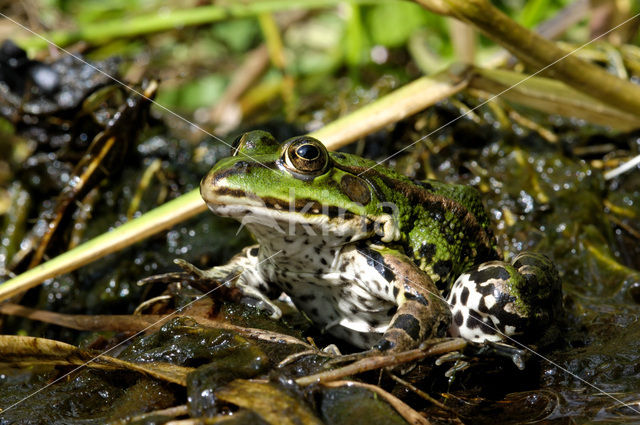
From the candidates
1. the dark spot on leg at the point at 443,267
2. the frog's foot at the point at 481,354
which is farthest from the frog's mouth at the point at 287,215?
the frog's foot at the point at 481,354

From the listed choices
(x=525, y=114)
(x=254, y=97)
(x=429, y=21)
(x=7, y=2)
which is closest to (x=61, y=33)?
(x=7, y=2)

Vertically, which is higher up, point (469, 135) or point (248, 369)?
point (469, 135)

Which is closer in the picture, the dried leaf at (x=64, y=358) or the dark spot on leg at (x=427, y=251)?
the dried leaf at (x=64, y=358)

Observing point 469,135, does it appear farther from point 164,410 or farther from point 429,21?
point 164,410

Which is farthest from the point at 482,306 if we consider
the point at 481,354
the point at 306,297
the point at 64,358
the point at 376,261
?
the point at 64,358

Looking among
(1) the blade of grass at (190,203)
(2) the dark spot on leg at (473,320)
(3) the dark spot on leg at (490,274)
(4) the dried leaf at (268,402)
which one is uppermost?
(1) the blade of grass at (190,203)

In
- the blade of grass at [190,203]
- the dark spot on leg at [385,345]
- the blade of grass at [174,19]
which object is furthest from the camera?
the blade of grass at [174,19]

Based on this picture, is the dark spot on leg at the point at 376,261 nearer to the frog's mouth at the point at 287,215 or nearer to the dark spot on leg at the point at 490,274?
the frog's mouth at the point at 287,215
